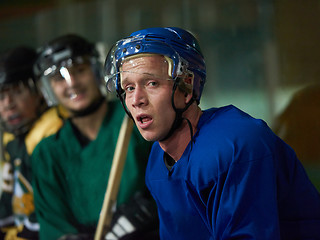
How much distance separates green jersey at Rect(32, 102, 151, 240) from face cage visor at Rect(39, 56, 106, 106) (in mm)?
155

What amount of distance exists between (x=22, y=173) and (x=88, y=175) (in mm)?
463

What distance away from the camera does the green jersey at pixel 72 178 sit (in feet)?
6.89

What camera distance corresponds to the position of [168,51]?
117 centimetres

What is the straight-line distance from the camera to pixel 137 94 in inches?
46.1

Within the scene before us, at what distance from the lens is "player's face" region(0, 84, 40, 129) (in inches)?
93.7

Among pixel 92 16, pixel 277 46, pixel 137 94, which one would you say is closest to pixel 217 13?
pixel 277 46

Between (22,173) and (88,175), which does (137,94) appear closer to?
(88,175)

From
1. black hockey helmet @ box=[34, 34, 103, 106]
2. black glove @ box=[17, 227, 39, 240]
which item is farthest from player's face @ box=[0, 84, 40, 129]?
black glove @ box=[17, 227, 39, 240]

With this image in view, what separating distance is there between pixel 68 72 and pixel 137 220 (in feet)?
2.33

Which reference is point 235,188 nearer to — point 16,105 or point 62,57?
point 62,57

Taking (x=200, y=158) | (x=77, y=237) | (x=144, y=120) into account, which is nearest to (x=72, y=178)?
(x=77, y=237)

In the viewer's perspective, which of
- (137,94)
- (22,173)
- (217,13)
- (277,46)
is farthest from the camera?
(22,173)

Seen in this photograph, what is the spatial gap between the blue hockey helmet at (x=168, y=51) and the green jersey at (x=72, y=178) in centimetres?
88

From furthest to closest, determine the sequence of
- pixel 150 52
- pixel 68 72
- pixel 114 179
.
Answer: pixel 68 72
pixel 114 179
pixel 150 52
